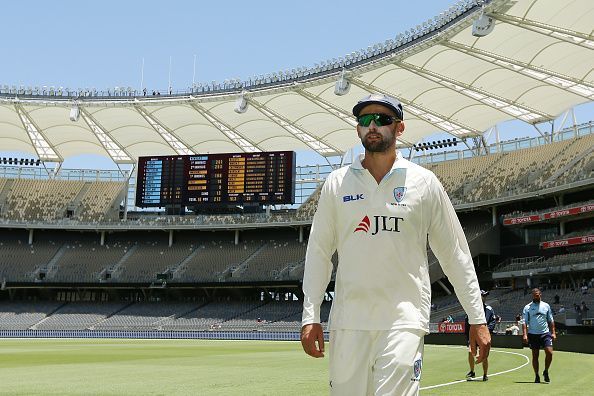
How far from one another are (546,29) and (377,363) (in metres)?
39.2

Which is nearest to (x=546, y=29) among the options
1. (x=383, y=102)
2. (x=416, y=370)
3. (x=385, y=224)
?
(x=383, y=102)

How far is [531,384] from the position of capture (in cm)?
1370

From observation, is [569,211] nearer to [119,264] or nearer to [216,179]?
[216,179]

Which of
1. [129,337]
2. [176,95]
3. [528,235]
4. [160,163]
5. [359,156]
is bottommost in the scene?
[129,337]

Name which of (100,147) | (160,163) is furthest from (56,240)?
(160,163)

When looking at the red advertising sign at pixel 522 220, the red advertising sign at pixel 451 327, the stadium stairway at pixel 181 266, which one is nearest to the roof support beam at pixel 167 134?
the stadium stairway at pixel 181 266

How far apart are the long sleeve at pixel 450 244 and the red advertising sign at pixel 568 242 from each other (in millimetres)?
46432

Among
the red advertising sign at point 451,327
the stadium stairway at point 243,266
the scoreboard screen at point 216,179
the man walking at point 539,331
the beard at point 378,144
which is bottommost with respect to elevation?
the red advertising sign at point 451,327

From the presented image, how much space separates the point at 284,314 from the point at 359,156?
5649 cm

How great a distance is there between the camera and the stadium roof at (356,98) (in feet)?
138

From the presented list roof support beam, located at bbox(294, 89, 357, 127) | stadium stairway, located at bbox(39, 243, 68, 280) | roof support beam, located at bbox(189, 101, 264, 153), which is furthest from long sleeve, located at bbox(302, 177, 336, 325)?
Result: stadium stairway, located at bbox(39, 243, 68, 280)

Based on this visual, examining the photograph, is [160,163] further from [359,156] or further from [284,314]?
[359,156]

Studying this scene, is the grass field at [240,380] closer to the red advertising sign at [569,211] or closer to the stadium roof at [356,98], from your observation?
the stadium roof at [356,98]

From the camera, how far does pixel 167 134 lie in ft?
214
